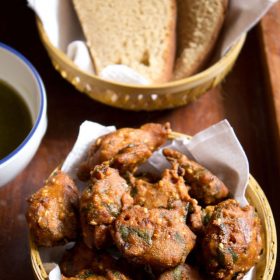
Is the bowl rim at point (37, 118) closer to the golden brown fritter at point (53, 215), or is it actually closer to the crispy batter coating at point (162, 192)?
the golden brown fritter at point (53, 215)

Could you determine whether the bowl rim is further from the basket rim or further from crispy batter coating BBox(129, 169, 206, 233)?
crispy batter coating BBox(129, 169, 206, 233)

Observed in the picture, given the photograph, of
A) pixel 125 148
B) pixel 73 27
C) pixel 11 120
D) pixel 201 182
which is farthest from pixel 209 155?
pixel 73 27

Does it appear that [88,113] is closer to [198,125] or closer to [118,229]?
[198,125]

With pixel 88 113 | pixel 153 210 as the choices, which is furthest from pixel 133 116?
pixel 153 210

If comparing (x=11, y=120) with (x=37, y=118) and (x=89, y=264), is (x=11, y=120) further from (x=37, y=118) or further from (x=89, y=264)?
(x=89, y=264)

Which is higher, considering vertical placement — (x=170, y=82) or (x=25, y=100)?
(x=25, y=100)

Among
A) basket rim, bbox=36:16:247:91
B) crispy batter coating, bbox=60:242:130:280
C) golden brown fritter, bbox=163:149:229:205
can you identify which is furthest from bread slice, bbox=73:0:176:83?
crispy batter coating, bbox=60:242:130:280
